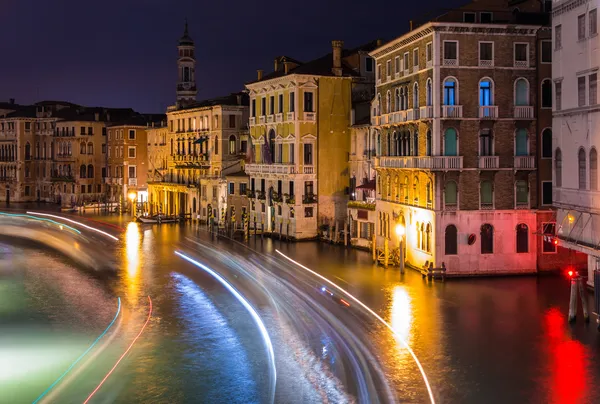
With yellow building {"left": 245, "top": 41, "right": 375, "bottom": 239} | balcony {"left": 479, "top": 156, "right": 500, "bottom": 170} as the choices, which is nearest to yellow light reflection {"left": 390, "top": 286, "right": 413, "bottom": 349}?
balcony {"left": 479, "top": 156, "right": 500, "bottom": 170}

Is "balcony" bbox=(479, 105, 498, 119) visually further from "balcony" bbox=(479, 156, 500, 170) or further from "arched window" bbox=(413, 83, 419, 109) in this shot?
"arched window" bbox=(413, 83, 419, 109)

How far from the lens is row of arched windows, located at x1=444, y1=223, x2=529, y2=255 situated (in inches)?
1727

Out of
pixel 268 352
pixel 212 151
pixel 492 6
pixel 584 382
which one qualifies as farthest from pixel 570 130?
pixel 212 151

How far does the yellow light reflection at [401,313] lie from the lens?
30547mm

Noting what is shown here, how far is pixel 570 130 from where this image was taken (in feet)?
122

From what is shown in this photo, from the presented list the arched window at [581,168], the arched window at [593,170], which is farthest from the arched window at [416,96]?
the arched window at [593,170]

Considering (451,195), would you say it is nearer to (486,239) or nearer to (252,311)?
(486,239)

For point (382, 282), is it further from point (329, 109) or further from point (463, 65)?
point (329, 109)

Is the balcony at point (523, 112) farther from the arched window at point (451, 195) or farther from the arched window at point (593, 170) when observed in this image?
the arched window at point (593, 170)

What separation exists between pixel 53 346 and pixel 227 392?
8.74 meters

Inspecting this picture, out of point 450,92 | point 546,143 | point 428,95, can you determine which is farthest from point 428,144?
point 546,143

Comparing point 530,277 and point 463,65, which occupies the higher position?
point 463,65

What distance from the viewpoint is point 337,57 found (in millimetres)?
64062

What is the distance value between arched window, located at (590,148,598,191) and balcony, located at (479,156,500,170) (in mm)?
9355
